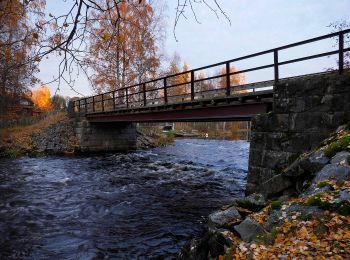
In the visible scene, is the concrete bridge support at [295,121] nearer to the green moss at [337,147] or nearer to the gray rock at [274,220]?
the green moss at [337,147]

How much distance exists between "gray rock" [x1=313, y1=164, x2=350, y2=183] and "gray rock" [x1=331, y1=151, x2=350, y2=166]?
0.11m

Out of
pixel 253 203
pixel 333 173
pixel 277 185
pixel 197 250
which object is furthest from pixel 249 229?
pixel 277 185

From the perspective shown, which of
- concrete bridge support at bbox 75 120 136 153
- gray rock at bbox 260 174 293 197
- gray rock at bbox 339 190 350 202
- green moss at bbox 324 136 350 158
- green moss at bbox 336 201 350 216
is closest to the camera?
green moss at bbox 336 201 350 216

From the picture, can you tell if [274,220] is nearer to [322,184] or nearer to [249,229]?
[249,229]

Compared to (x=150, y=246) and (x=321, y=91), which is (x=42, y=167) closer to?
(x=150, y=246)

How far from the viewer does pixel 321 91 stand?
807cm

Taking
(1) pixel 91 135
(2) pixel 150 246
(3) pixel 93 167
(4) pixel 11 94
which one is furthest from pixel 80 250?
(4) pixel 11 94

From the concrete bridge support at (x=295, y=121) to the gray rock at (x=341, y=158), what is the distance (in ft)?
5.31

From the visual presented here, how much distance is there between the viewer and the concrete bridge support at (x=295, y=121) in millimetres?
7742

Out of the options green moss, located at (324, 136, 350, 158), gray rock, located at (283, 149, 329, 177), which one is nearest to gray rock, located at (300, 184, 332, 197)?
gray rock, located at (283, 149, 329, 177)

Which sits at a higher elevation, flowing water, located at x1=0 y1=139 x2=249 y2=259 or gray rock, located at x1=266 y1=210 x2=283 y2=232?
gray rock, located at x1=266 y1=210 x2=283 y2=232

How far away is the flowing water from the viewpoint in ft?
22.6

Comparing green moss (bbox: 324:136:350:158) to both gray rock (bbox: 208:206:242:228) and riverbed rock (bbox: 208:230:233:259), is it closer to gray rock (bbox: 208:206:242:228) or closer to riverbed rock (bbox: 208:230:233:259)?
gray rock (bbox: 208:206:242:228)

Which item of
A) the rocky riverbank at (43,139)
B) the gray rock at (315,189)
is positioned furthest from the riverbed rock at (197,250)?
the rocky riverbank at (43,139)
